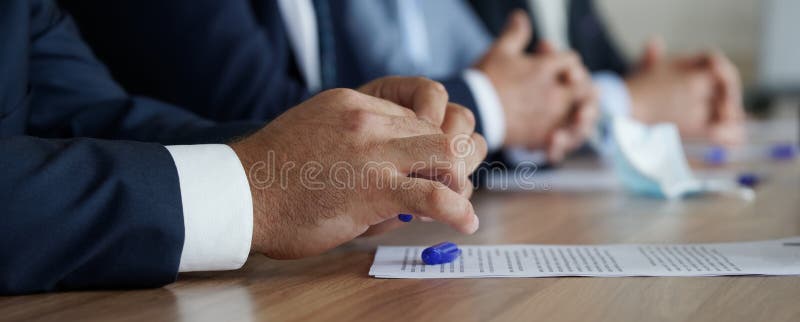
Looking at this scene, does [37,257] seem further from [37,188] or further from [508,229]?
[508,229]

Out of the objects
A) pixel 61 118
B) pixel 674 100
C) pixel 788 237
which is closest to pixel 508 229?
pixel 788 237

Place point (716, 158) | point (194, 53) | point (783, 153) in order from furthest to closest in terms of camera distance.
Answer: point (783, 153) < point (716, 158) < point (194, 53)

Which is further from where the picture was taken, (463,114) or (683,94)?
(683,94)

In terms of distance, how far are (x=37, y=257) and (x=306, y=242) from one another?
21cm

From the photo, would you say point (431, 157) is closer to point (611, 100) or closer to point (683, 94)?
point (611, 100)

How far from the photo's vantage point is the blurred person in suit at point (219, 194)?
0.62 meters

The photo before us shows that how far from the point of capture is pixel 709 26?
13.6ft

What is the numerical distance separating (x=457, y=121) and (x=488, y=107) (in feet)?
1.90

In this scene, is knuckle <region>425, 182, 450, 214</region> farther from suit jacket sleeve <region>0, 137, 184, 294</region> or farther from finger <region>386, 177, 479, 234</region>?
suit jacket sleeve <region>0, 137, 184, 294</region>

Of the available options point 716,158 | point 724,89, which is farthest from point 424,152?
point 724,89

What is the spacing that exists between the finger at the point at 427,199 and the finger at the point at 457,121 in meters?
0.14

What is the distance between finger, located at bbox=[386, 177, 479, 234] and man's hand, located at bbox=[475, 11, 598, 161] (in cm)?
80

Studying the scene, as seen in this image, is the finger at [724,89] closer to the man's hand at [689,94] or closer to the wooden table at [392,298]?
the man's hand at [689,94]

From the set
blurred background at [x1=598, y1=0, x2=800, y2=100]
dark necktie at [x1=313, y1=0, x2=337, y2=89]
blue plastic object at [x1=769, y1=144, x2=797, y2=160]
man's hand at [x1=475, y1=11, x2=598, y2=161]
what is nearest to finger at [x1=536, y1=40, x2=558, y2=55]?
man's hand at [x1=475, y1=11, x2=598, y2=161]
